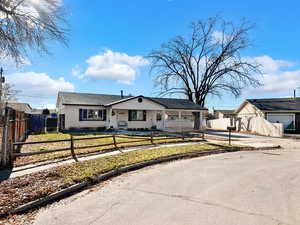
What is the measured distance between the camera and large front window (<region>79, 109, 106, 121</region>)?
21156 mm

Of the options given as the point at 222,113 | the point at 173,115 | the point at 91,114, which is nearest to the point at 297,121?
the point at 173,115

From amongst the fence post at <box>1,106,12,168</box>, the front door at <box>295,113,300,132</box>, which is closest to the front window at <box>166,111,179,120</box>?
the front door at <box>295,113,300,132</box>

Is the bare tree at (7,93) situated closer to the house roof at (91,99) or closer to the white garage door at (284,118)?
the house roof at (91,99)

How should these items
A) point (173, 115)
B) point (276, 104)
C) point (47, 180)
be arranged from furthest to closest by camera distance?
point (276, 104), point (173, 115), point (47, 180)

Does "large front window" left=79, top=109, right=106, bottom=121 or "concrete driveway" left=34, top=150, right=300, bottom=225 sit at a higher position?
"large front window" left=79, top=109, right=106, bottom=121

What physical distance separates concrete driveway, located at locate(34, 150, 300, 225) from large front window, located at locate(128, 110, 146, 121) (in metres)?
16.9

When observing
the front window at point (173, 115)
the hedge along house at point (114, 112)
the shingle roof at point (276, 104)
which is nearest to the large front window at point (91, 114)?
the hedge along house at point (114, 112)

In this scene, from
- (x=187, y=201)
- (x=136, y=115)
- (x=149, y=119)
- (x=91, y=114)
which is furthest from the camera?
(x=149, y=119)

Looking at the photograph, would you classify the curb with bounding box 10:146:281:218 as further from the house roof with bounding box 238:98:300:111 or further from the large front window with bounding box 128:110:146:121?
the house roof with bounding box 238:98:300:111

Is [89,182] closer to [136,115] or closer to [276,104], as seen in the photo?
[136,115]

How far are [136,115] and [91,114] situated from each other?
5.27 metres

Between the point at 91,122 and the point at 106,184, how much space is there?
54.5ft

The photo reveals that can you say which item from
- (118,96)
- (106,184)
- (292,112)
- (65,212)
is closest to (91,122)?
(118,96)

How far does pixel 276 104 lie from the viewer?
95.8 ft
